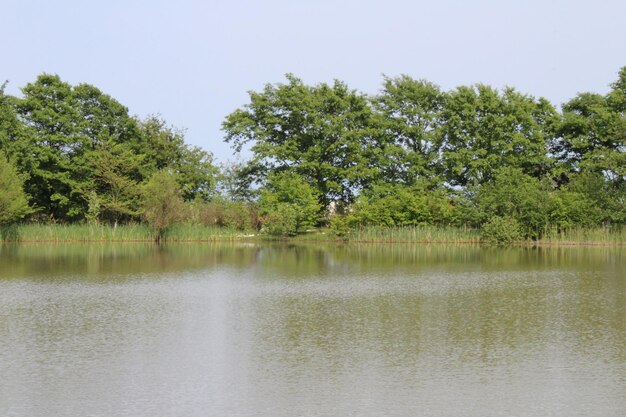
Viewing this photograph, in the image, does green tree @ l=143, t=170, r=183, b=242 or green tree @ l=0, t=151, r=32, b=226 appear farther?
green tree @ l=143, t=170, r=183, b=242

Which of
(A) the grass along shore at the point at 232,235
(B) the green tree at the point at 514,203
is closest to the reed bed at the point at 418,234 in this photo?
(A) the grass along shore at the point at 232,235

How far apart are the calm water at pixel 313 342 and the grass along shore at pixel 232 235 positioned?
54.9 feet

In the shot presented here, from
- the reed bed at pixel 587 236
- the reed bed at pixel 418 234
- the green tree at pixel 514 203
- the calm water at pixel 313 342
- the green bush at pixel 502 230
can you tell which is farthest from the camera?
the reed bed at pixel 418 234

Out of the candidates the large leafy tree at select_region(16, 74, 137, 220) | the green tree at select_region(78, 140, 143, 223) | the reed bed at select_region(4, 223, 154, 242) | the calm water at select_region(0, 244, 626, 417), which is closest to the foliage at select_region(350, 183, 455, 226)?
the reed bed at select_region(4, 223, 154, 242)

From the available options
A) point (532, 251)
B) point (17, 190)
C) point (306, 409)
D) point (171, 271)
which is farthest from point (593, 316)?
point (17, 190)

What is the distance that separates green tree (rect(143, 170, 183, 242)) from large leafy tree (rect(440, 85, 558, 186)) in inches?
682

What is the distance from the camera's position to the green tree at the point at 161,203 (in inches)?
1720

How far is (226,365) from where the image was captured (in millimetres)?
11430

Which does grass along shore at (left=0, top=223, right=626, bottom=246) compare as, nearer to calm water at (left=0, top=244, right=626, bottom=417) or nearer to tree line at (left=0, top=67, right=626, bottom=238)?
tree line at (left=0, top=67, right=626, bottom=238)

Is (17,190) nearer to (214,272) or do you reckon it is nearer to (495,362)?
(214,272)

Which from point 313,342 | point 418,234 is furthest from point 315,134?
point 313,342

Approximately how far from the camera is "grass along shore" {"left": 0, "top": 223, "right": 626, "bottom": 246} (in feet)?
139

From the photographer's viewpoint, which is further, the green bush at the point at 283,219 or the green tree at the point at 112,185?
the green bush at the point at 283,219

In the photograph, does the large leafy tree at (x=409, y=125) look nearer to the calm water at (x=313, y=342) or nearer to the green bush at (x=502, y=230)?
the green bush at (x=502, y=230)
